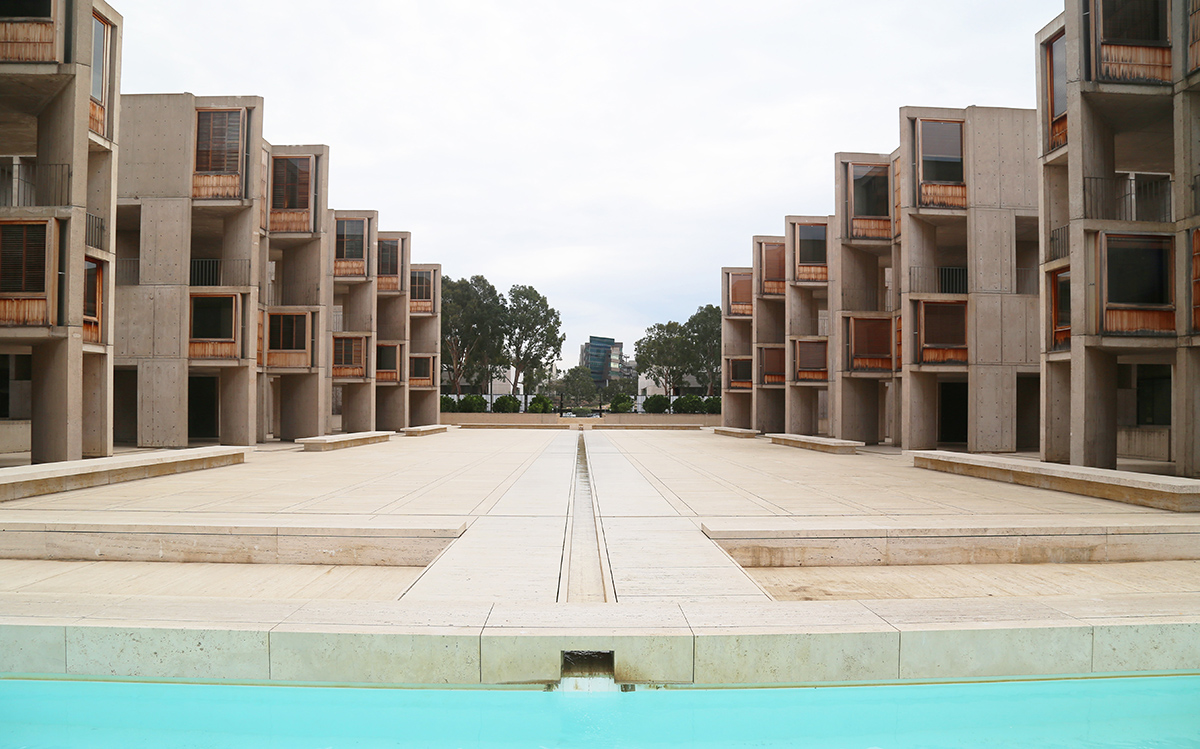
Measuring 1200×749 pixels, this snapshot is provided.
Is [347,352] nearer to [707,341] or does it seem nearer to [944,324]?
[944,324]

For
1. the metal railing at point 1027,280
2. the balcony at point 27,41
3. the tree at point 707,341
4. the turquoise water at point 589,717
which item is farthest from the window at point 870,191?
the tree at point 707,341

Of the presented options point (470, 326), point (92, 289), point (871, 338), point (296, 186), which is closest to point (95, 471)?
point (92, 289)

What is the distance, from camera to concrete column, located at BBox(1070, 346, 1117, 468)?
710 inches

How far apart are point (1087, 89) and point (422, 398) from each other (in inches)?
1500

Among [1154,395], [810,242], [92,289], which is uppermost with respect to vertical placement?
[810,242]

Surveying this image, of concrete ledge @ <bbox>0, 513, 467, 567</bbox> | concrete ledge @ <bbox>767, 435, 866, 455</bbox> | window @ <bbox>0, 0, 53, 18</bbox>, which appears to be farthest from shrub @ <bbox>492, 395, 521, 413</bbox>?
concrete ledge @ <bbox>0, 513, 467, 567</bbox>

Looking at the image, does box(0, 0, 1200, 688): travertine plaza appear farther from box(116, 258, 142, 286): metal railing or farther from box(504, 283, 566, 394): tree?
box(504, 283, 566, 394): tree

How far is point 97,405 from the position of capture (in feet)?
67.0

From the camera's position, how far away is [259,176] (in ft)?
90.6

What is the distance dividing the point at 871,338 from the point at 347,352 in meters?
23.6

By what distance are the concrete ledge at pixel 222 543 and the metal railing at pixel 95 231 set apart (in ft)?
46.1

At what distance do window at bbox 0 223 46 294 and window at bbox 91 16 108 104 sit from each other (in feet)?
14.1

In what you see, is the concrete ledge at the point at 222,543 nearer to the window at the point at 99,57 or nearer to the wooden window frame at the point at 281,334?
the window at the point at 99,57

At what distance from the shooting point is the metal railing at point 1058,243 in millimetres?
20547
